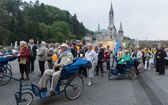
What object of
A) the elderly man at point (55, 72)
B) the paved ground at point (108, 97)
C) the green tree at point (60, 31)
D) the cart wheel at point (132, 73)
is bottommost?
the paved ground at point (108, 97)

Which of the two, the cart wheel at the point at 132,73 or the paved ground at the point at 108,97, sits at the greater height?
the cart wheel at the point at 132,73

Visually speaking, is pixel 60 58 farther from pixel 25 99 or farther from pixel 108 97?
pixel 108 97

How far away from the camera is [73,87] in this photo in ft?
22.3

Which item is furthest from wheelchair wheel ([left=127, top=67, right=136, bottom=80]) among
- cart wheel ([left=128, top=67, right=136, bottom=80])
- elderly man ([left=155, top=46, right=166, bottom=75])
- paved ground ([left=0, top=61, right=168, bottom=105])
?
elderly man ([left=155, top=46, right=166, bottom=75])

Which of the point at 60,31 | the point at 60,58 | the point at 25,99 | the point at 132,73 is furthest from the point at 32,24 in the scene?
the point at 25,99

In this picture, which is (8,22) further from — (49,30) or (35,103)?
(35,103)

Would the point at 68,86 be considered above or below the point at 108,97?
above

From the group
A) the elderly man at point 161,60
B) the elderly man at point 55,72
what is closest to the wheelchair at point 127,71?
the elderly man at point 161,60

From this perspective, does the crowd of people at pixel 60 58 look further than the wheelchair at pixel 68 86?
Yes

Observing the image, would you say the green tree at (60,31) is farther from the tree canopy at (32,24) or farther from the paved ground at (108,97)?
the paved ground at (108,97)

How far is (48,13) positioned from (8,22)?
4454 centimetres

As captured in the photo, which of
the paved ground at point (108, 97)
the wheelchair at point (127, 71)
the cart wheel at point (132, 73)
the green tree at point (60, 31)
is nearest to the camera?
the paved ground at point (108, 97)

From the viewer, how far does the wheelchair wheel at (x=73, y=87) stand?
648 cm

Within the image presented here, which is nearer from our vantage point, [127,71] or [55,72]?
[55,72]
